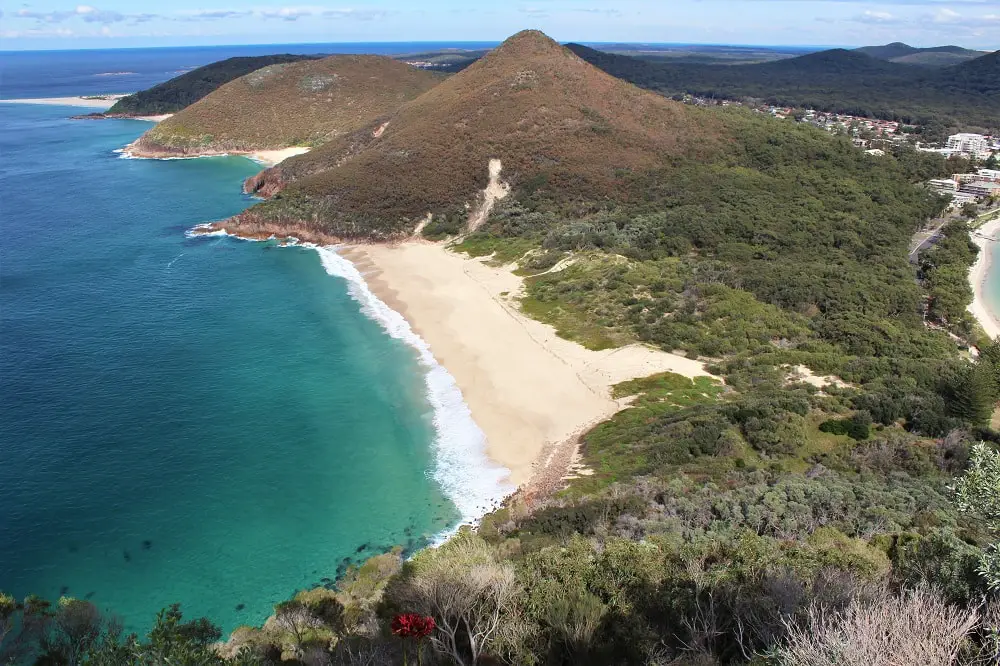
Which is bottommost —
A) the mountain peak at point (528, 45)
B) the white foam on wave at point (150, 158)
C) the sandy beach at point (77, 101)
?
the white foam on wave at point (150, 158)

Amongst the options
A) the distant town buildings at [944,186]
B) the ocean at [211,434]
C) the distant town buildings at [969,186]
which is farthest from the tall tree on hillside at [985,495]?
the distant town buildings at [944,186]

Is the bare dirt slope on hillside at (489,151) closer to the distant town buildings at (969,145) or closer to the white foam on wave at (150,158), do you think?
the white foam on wave at (150,158)

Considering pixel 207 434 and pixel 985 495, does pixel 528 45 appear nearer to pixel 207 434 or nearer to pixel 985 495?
pixel 207 434

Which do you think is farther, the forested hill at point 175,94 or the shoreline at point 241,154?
the forested hill at point 175,94

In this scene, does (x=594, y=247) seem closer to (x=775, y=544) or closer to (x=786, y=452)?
(x=786, y=452)

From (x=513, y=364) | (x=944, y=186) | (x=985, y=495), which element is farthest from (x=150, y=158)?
(x=985, y=495)

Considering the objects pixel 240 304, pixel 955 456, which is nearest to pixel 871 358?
pixel 955 456
